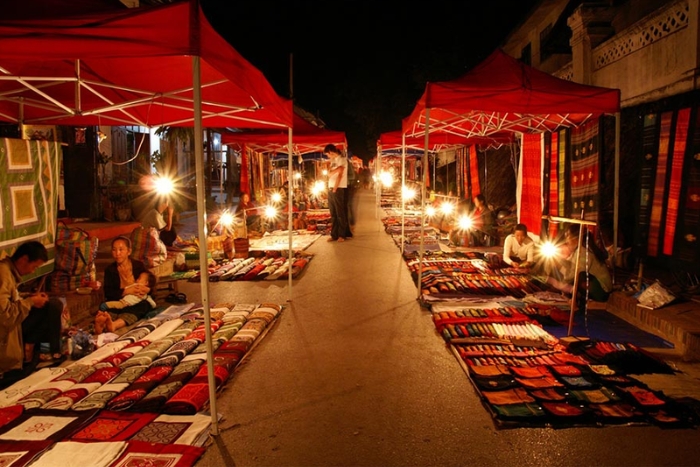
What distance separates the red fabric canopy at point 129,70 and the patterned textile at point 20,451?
98.2 inches

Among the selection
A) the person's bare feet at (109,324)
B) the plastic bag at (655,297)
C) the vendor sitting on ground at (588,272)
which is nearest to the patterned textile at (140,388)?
the person's bare feet at (109,324)

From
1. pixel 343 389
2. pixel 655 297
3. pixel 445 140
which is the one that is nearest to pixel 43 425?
pixel 343 389

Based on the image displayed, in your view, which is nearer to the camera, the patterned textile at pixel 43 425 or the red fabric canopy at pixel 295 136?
the patterned textile at pixel 43 425

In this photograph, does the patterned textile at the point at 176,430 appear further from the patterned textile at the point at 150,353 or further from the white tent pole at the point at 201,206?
the patterned textile at the point at 150,353

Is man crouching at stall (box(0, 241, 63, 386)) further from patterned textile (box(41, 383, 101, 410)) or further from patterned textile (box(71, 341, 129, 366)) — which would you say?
patterned textile (box(41, 383, 101, 410))

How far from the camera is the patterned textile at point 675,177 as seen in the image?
257 inches

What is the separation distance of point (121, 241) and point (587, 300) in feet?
18.8

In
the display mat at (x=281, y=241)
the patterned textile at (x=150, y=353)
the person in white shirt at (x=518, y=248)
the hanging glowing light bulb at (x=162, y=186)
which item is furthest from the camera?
the display mat at (x=281, y=241)

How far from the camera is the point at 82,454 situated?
10.2ft

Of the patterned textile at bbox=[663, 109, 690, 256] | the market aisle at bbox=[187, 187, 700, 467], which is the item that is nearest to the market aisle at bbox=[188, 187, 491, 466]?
the market aisle at bbox=[187, 187, 700, 467]

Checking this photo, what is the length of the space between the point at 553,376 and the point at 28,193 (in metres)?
5.71

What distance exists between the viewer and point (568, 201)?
29.2 feet

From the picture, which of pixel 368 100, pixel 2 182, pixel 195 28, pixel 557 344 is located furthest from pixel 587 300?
pixel 368 100

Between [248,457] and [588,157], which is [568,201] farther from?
[248,457]
